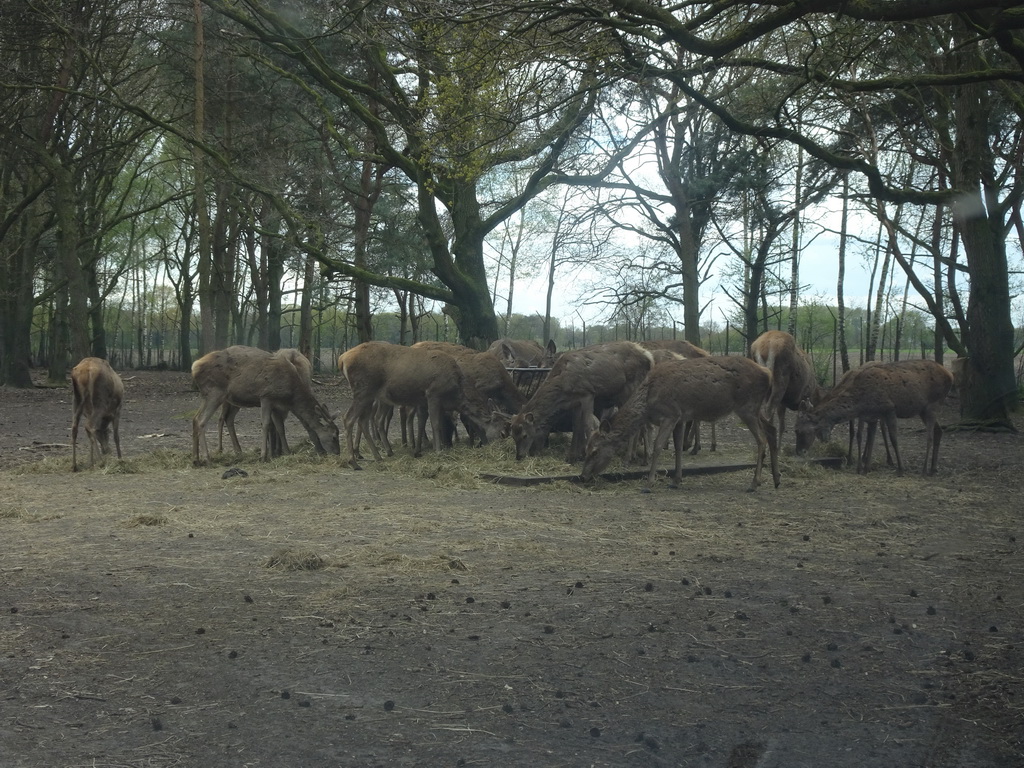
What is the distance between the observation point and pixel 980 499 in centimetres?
1027

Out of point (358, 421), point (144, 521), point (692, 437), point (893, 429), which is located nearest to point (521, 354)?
point (692, 437)

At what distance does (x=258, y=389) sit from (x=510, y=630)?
8718 mm

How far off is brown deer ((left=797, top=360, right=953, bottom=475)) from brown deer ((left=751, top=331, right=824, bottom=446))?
0.99 meters

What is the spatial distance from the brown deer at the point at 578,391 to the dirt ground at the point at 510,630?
245cm

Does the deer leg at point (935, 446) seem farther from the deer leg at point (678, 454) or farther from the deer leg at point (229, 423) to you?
the deer leg at point (229, 423)

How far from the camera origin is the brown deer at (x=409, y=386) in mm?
13555

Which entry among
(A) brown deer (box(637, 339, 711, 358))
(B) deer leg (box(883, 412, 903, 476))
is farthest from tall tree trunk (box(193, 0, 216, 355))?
(B) deer leg (box(883, 412, 903, 476))

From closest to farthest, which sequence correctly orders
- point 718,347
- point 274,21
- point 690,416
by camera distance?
1. point 690,416
2. point 274,21
3. point 718,347

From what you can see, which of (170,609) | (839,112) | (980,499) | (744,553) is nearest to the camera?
(170,609)

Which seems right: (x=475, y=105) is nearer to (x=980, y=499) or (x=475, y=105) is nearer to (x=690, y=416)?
(x=690, y=416)

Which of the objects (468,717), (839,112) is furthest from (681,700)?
(839,112)

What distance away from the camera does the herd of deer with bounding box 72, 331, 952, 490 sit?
37.3ft

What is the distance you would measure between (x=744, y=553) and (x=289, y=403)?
777 cm

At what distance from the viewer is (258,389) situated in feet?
44.3
